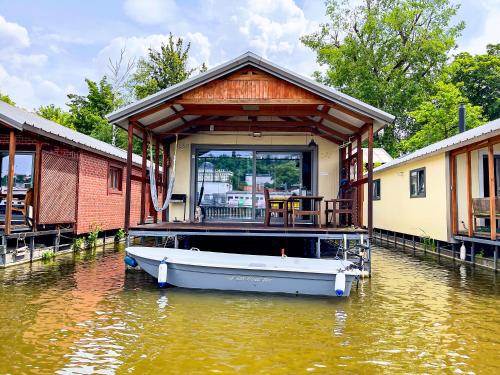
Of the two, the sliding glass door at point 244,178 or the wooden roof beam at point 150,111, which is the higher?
the wooden roof beam at point 150,111

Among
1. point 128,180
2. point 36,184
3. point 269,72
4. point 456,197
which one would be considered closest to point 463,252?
point 456,197

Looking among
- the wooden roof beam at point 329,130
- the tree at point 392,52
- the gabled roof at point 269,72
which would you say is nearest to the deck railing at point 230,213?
the wooden roof beam at point 329,130

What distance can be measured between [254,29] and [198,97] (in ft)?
101

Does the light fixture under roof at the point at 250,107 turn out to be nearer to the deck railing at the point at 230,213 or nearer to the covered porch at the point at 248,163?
the covered porch at the point at 248,163

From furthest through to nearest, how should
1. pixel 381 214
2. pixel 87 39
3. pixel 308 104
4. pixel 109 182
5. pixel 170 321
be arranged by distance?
pixel 87 39 → pixel 381 214 → pixel 109 182 → pixel 308 104 → pixel 170 321

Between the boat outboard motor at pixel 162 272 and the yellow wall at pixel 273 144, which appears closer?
the boat outboard motor at pixel 162 272

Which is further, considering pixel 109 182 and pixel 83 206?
pixel 109 182

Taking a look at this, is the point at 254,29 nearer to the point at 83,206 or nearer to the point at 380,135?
the point at 380,135

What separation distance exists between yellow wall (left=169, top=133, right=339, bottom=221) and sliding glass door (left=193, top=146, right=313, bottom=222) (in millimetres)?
195

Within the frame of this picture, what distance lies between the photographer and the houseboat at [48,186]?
9023 millimetres

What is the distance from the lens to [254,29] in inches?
1453

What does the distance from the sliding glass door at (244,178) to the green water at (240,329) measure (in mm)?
4063

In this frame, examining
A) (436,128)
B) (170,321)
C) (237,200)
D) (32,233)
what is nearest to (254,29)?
(436,128)

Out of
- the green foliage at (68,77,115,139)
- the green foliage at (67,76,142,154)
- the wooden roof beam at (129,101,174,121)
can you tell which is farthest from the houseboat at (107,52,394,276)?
the green foliage at (68,77,115,139)
